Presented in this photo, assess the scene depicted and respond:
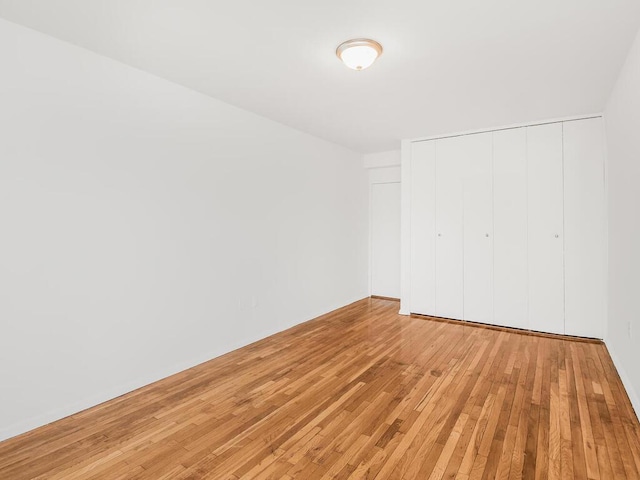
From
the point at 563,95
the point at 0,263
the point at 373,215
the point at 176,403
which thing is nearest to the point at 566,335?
the point at 563,95

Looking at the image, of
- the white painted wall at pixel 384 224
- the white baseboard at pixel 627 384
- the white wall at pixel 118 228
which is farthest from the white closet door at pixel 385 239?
the white baseboard at pixel 627 384

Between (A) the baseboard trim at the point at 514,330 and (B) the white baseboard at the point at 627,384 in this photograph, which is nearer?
(B) the white baseboard at the point at 627,384

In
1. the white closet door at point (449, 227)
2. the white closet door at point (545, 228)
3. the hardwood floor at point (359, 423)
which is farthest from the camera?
the white closet door at point (449, 227)

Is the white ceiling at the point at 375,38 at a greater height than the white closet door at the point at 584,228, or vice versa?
the white ceiling at the point at 375,38

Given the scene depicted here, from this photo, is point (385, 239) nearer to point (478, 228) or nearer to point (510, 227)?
point (478, 228)

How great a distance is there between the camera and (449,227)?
4715 mm

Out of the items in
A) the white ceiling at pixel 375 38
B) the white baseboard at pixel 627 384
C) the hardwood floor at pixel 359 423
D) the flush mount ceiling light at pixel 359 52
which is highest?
the white ceiling at pixel 375 38

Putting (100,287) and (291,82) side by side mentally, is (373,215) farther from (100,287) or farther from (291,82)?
(100,287)

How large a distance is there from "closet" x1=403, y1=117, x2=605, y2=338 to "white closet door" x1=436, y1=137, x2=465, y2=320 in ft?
0.04

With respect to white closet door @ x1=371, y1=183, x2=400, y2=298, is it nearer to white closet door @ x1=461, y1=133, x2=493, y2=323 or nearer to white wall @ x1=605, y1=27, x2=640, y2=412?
white closet door @ x1=461, y1=133, x2=493, y2=323

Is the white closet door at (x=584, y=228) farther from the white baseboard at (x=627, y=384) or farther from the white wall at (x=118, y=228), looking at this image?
the white wall at (x=118, y=228)

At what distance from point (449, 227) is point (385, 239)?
158 cm

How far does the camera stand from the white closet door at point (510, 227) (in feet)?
13.9

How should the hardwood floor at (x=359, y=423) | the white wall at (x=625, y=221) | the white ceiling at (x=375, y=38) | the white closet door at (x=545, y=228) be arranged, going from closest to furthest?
the hardwood floor at (x=359, y=423)
the white ceiling at (x=375, y=38)
the white wall at (x=625, y=221)
the white closet door at (x=545, y=228)
